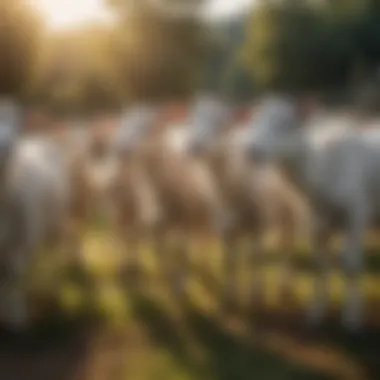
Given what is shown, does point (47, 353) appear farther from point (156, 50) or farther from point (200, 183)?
point (156, 50)

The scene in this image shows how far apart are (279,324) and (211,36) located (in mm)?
392

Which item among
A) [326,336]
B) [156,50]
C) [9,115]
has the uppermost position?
[156,50]

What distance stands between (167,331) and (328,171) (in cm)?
33

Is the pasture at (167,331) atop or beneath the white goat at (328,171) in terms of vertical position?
beneath

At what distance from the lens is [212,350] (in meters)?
1.17

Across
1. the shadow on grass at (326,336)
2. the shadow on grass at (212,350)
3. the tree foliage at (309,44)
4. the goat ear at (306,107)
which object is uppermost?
the tree foliage at (309,44)

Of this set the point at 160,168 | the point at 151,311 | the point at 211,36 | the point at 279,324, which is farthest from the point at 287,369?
the point at 211,36

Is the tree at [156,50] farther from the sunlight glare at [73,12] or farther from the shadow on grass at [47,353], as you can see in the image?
the shadow on grass at [47,353]

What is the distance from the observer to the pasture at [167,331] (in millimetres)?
1154

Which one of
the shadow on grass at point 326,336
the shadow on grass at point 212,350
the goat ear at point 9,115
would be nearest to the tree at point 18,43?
the goat ear at point 9,115

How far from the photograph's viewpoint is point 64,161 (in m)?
1.21

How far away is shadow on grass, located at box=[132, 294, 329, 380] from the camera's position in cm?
115

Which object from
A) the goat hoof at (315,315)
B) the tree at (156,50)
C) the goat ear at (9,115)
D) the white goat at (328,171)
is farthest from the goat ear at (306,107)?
the goat ear at (9,115)

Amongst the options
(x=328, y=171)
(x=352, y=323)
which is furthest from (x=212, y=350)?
(x=328, y=171)
